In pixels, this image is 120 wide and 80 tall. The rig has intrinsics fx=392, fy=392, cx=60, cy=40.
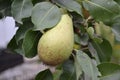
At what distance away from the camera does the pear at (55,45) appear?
2.57ft

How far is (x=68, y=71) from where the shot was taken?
2.98 ft

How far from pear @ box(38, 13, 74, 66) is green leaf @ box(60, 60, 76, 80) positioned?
0.09m

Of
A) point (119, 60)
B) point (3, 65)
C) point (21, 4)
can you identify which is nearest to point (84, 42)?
point (21, 4)

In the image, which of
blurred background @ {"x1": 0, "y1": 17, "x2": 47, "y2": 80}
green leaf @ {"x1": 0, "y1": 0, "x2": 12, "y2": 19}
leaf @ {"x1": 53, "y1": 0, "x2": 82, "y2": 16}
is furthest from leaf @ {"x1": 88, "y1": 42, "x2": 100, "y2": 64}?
blurred background @ {"x1": 0, "y1": 17, "x2": 47, "y2": 80}

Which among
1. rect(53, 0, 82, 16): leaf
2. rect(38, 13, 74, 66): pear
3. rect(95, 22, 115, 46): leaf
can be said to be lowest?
rect(95, 22, 115, 46): leaf

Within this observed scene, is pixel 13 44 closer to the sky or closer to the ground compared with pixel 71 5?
closer to the ground

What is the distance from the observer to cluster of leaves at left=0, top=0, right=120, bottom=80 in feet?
2.71

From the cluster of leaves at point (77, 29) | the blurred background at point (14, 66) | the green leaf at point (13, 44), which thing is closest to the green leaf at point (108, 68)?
A: the cluster of leaves at point (77, 29)

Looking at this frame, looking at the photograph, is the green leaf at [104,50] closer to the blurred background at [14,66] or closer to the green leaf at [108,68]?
the green leaf at [108,68]

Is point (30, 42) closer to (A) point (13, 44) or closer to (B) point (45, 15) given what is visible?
(B) point (45, 15)

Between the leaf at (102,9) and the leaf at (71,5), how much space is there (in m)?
0.04

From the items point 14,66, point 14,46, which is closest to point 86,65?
point 14,46

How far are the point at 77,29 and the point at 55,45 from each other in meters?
0.13

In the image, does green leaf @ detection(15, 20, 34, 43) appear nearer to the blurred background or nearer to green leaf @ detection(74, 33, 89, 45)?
green leaf @ detection(74, 33, 89, 45)
